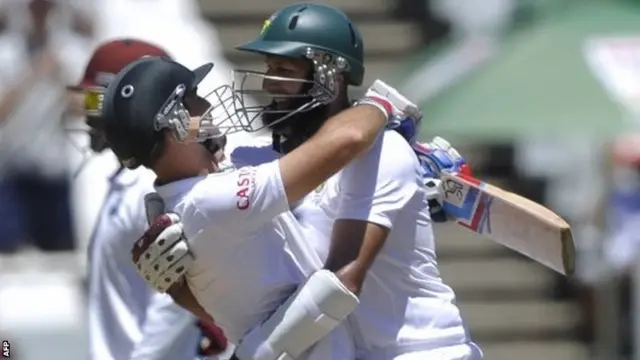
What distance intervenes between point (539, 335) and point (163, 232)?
678cm

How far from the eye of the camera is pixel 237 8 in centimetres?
1194

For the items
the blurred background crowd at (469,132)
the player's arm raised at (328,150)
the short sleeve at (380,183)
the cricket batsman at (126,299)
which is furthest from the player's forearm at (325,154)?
the blurred background crowd at (469,132)

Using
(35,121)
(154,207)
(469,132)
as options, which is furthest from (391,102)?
(35,121)

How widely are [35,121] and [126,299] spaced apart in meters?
3.88

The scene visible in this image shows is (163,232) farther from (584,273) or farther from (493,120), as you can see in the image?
(584,273)

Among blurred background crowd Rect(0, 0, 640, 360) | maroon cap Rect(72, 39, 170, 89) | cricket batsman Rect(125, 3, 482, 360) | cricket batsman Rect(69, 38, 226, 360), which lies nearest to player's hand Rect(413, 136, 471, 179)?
cricket batsman Rect(125, 3, 482, 360)

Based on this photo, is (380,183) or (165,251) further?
(380,183)

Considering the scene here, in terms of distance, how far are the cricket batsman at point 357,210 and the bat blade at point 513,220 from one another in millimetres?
126

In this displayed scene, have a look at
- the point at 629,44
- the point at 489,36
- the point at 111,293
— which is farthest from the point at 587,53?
the point at 111,293

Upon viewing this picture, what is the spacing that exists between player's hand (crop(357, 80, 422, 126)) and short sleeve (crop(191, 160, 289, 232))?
0.29 metres

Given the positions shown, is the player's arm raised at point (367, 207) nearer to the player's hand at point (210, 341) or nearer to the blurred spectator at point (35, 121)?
the player's hand at point (210, 341)

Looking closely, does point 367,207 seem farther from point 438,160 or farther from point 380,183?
point 438,160

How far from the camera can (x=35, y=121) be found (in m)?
10.1

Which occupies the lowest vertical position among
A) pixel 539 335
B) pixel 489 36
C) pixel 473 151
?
pixel 539 335
